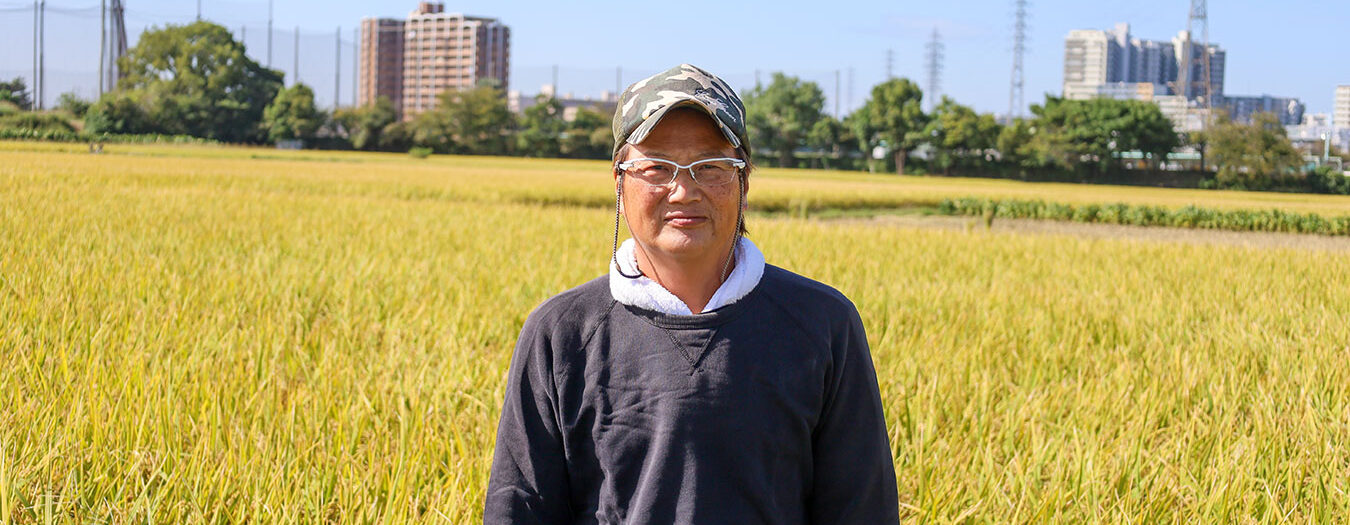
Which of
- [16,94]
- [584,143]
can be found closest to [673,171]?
[16,94]

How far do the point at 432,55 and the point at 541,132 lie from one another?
54459 millimetres

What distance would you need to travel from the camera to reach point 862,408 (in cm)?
127

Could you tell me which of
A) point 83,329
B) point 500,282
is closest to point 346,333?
point 83,329

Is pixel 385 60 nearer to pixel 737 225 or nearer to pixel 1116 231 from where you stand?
pixel 1116 231

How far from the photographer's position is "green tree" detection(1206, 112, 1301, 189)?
3384 centimetres

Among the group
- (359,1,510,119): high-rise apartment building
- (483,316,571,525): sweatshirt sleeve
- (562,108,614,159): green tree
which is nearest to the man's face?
(483,316,571,525): sweatshirt sleeve

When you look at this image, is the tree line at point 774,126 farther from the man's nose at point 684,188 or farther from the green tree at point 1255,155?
the man's nose at point 684,188

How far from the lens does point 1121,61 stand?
152m

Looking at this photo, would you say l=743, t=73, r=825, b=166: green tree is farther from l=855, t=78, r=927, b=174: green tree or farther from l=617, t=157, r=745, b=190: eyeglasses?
l=617, t=157, r=745, b=190: eyeglasses

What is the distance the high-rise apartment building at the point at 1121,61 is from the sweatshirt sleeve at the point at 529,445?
15454 centimetres

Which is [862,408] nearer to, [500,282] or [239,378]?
[239,378]

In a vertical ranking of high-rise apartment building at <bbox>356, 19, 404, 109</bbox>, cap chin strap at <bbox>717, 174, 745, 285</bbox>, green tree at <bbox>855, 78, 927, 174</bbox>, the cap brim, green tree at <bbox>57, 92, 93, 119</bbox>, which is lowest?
cap chin strap at <bbox>717, 174, 745, 285</bbox>

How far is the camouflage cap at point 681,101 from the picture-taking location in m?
1.15

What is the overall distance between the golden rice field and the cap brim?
0.98 metres
